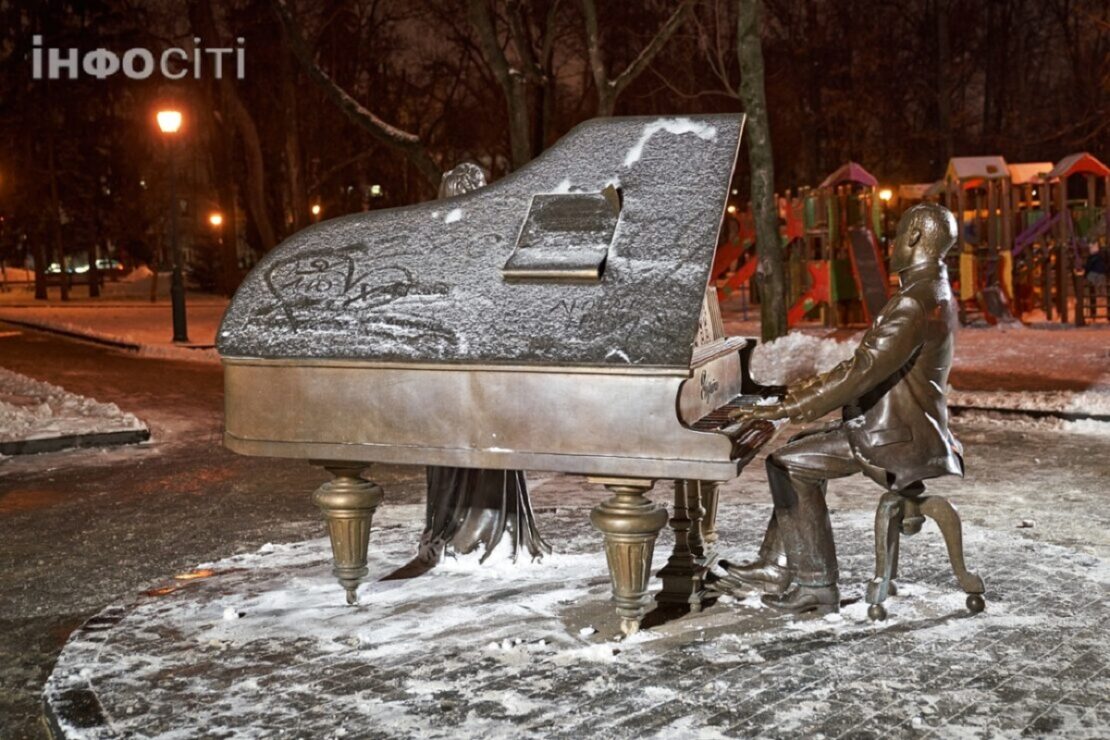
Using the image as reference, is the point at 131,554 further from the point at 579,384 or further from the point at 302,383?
the point at 579,384

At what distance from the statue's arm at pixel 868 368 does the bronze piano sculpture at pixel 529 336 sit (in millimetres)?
220

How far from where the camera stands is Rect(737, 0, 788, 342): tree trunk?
56.4 feet

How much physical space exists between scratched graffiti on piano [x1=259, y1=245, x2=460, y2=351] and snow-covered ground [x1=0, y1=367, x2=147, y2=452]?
7.16m

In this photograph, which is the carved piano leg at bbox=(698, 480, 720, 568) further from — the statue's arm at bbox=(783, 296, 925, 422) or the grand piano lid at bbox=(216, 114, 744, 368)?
the grand piano lid at bbox=(216, 114, 744, 368)

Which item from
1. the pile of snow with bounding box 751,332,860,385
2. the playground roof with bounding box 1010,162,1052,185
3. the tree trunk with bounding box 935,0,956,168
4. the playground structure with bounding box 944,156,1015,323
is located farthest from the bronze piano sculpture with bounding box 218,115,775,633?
the tree trunk with bounding box 935,0,956,168

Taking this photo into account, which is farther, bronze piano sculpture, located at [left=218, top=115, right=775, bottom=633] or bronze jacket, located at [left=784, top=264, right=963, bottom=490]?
bronze jacket, located at [left=784, top=264, right=963, bottom=490]

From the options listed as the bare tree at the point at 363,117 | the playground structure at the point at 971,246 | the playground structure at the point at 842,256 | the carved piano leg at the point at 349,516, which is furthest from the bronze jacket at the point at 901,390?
the playground structure at the point at 971,246

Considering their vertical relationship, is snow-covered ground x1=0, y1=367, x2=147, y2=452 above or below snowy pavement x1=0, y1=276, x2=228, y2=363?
below

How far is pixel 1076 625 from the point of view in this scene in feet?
A: 17.5

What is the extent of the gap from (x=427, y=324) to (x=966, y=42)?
42377 millimetres

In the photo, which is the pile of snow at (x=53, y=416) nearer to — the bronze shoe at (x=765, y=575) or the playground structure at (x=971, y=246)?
the bronze shoe at (x=765, y=575)

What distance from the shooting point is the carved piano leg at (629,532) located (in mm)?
4895

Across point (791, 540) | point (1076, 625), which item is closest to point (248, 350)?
point (791, 540)
